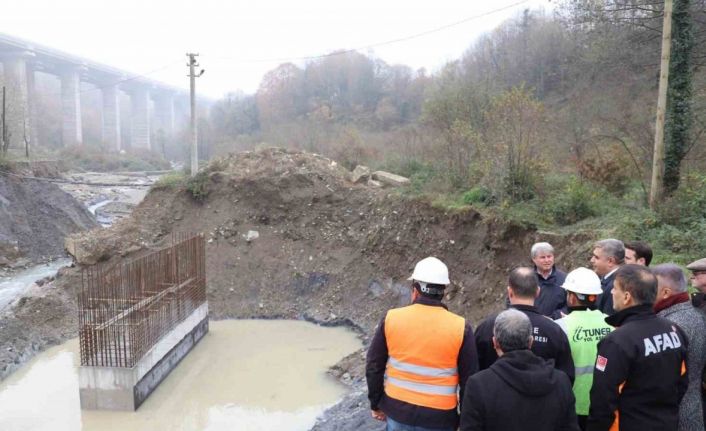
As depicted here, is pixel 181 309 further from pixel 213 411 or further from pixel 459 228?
pixel 459 228

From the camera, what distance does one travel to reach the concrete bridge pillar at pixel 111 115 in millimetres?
66938

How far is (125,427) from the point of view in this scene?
786cm

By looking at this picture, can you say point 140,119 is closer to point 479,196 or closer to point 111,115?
point 111,115

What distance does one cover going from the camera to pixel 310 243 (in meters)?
15.2

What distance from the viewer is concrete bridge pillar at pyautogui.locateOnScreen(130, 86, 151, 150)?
233 ft

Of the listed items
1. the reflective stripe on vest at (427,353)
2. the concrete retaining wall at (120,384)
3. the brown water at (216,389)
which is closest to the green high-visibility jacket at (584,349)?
the reflective stripe on vest at (427,353)

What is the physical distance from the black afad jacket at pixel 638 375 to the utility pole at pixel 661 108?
6.30 meters

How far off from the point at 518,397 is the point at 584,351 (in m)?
1.12

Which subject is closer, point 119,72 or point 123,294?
point 123,294

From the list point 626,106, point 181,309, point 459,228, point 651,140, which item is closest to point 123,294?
point 181,309

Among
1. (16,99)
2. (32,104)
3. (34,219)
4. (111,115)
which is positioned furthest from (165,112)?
(34,219)

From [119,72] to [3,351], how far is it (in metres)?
67.5

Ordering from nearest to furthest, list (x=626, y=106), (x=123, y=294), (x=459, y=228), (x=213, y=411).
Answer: (x=213, y=411), (x=123, y=294), (x=459, y=228), (x=626, y=106)

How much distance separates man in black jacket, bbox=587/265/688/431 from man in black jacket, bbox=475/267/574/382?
299mm
